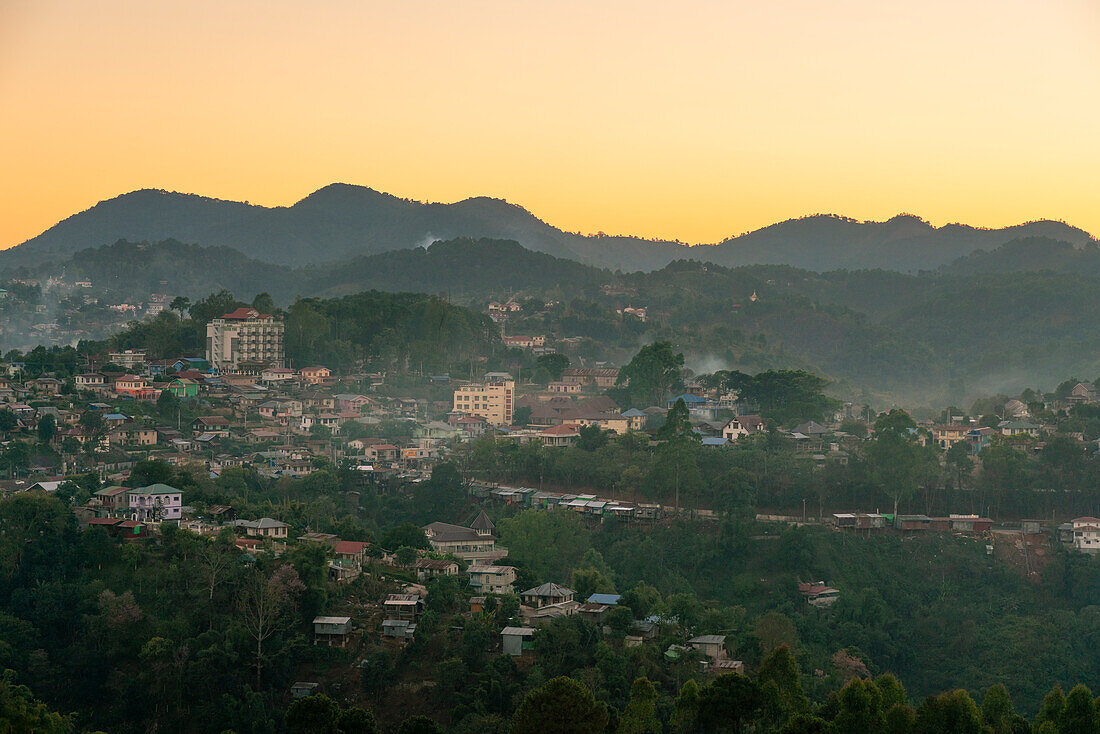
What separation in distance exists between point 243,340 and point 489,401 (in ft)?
23.4

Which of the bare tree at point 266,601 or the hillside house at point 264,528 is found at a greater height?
the hillside house at point 264,528

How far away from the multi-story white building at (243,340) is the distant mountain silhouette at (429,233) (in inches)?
2292

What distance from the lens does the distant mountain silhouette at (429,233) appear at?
3799 inches

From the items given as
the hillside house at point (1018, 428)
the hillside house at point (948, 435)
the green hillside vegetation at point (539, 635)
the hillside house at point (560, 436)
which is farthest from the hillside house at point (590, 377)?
the green hillside vegetation at point (539, 635)

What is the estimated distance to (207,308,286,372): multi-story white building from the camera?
3262 centimetres

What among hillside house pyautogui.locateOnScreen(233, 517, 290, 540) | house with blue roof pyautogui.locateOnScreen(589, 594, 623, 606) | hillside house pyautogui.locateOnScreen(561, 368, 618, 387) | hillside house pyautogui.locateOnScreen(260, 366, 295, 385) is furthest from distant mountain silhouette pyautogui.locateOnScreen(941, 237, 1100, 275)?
hillside house pyautogui.locateOnScreen(233, 517, 290, 540)

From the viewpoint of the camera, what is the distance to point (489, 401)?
105 ft

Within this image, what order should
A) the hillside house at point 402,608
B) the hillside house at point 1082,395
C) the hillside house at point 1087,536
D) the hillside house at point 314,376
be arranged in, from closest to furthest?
the hillside house at point 402,608 < the hillside house at point 1087,536 < the hillside house at point 1082,395 < the hillside house at point 314,376

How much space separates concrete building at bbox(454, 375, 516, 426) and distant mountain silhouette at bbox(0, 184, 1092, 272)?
200 feet

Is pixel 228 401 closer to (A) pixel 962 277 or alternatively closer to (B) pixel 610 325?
(B) pixel 610 325

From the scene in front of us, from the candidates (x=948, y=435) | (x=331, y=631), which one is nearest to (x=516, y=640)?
(x=331, y=631)

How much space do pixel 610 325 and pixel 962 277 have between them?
26.1 metres

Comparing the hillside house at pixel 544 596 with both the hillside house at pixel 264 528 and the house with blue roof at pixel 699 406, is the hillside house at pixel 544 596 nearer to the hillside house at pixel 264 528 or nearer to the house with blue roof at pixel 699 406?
the hillside house at pixel 264 528

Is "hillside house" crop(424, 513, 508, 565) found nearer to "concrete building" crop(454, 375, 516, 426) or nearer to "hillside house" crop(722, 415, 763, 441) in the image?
"hillside house" crop(722, 415, 763, 441)
